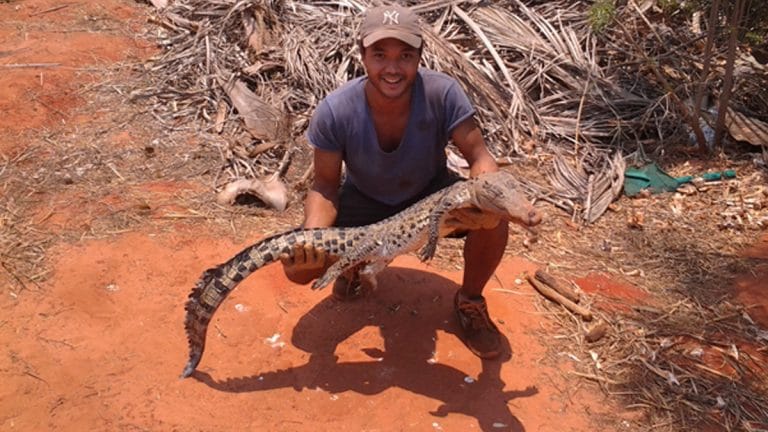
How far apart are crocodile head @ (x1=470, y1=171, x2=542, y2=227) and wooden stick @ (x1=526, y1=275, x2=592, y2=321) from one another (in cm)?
145

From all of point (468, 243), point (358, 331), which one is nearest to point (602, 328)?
point (468, 243)

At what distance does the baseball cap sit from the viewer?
10.2 ft

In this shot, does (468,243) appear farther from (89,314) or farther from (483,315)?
(89,314)

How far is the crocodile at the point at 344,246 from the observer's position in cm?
299

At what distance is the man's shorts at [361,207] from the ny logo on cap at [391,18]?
96 centimetres

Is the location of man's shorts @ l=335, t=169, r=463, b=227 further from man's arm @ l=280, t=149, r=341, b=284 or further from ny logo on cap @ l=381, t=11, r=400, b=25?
ny logo on cap @ l=381, t=11, r=400, b=25

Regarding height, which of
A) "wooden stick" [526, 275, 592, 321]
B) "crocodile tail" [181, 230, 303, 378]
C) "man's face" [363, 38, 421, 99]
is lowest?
"wooden stick" [526, 275, 592, 321]

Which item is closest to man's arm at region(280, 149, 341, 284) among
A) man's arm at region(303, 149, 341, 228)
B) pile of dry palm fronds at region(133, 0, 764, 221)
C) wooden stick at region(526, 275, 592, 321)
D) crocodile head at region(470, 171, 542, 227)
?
man's arm at region(303, 149, 341, 228)

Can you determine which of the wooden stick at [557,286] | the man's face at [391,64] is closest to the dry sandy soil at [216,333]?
the wooden stick at [557,286]

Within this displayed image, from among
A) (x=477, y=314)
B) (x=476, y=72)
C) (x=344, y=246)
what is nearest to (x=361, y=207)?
(x=344, y=246)

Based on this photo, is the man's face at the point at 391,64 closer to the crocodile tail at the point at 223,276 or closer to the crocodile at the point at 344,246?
the crocodile at the point at 344,246

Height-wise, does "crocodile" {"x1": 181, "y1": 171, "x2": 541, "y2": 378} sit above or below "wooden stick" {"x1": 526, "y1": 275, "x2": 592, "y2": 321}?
above

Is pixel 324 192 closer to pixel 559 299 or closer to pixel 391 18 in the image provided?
pixel 391 18

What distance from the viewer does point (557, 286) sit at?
13.6 feet
